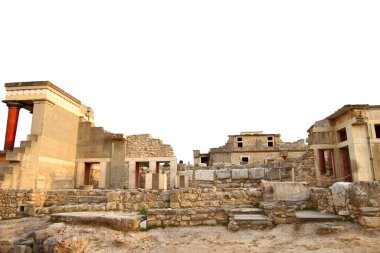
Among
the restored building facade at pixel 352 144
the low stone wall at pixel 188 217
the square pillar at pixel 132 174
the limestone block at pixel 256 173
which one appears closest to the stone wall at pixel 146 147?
the square pillar at pixel 132 174

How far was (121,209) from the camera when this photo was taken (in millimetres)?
9102

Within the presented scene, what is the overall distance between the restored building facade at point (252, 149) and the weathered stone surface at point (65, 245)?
25655 millimetres

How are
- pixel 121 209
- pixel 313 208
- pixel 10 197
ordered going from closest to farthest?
pixel 313 208 → pixel 121 209 → pixel 10 197

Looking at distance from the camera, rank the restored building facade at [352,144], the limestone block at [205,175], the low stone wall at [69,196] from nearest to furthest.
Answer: the low stone wall at [69,196]
the limestone block at [205,175]
the restored building facade at [352,144]

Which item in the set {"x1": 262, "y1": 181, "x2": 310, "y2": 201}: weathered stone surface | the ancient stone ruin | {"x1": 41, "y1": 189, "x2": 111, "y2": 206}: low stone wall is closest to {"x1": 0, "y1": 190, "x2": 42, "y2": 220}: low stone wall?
the ancient stone ruin

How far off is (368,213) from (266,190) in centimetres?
303

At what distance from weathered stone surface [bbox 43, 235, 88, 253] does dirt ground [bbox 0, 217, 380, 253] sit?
24 centimetres

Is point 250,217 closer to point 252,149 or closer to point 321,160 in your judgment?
point 321,160

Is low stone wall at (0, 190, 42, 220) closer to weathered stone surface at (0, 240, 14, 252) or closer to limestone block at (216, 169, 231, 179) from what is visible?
weathered stone surface at (0, 240, 14, 252)

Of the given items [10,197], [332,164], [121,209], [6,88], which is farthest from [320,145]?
Answer: [6,88]

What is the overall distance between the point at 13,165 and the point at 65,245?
939cm

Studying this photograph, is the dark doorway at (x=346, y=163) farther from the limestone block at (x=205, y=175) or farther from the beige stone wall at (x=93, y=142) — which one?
the beige stone wall at (x=93, y=142)

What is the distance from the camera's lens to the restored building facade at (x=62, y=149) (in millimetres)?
13055

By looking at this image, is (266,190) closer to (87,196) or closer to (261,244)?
(261,244)
